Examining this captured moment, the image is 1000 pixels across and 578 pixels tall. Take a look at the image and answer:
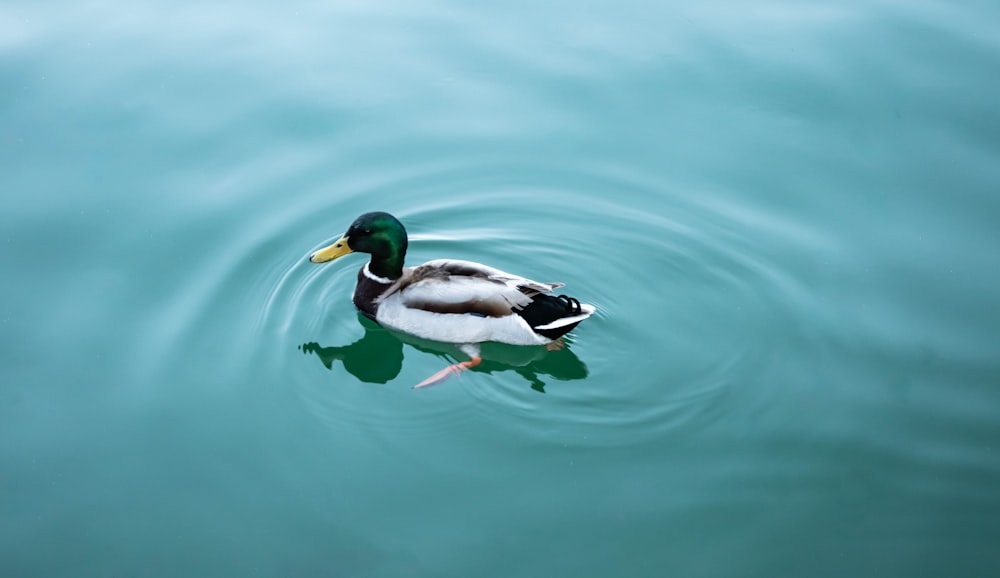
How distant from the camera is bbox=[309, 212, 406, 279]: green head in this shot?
705 centimetres

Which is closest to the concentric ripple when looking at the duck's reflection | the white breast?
the duck's reflection

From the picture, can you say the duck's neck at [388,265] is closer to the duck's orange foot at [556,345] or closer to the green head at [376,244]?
the green head at [376,244]

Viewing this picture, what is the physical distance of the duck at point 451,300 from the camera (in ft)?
22.1

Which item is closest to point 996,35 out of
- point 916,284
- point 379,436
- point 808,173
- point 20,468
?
point 808,173

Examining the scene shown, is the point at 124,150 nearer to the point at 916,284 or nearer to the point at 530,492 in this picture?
the point at 530,492

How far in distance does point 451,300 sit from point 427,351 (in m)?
0.48

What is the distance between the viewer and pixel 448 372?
6.70 metres

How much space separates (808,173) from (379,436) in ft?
15.2

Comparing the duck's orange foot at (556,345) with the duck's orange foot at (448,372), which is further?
the duck's orange foot at (556,345)

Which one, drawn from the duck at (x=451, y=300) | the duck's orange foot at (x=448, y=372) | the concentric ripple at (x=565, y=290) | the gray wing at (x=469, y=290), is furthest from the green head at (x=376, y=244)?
the duck's orange foot at (x=448, y=372)

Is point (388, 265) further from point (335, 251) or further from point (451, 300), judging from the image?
point (451, 300)

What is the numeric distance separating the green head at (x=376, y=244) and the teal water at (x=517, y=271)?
1.47ft

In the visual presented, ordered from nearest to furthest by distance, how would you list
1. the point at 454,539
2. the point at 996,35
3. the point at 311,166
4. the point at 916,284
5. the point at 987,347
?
the point at 454,539, the point at 987,347, the point at 916,284, the point at 311,166, the point at 996,35

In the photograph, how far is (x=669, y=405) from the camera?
635 centimetres
